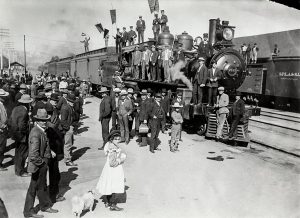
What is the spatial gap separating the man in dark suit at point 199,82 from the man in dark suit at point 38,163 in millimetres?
7330

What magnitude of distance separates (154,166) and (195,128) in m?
5.74

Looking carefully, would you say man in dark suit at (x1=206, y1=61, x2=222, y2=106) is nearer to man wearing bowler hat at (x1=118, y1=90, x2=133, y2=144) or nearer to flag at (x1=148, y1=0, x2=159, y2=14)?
man wearing bowler hat at (x1=118, y1=90, x2=133, y2=144)

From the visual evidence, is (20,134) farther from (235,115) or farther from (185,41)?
(185,41)

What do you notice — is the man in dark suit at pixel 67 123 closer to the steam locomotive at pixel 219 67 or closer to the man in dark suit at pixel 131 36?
the steam locomotive at pixel 219 67

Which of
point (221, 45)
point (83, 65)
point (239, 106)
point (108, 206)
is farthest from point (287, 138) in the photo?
point (83, 65)

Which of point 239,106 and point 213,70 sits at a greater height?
point 213,70

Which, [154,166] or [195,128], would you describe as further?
[195,128]

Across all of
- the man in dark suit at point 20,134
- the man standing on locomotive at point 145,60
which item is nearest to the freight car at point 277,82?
the man standing on locomotive at point 145,60

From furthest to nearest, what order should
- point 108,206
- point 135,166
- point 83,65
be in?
point 83,65
point 135,166
point 108,206

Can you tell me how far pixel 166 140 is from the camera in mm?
11570

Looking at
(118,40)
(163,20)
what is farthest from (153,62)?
(118,40)

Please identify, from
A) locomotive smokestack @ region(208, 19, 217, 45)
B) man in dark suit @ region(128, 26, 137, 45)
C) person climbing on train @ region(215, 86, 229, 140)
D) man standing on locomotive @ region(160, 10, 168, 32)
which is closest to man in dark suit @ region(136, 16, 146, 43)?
man in dark suit @ region(128, 26, 137, 45)

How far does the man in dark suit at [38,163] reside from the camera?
5.39 m

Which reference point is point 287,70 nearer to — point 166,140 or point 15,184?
point 166,140
